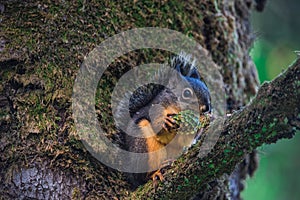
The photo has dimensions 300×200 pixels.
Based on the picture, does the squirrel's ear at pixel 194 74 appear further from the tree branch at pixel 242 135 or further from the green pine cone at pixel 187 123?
the tree branch at pixel 242 135

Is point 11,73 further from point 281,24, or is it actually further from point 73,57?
point 281,24

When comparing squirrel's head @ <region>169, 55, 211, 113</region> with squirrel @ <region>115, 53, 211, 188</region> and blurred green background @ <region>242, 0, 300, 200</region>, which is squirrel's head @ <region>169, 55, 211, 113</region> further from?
blurred green background @ <region>242, 0, 300, 200</region>

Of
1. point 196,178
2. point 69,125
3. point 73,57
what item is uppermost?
point 196,178

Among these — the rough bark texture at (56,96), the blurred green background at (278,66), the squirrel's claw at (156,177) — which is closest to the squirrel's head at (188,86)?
the rough bark texture at (56,96)

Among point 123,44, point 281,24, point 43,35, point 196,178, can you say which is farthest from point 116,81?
point 281,24

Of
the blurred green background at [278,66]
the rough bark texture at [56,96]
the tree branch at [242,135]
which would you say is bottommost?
the blurred green background at [278,66]

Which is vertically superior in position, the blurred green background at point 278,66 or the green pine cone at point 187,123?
the green pine cone at point 187,123

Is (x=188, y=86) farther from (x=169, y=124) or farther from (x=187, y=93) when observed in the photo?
(x=169, y=124)
